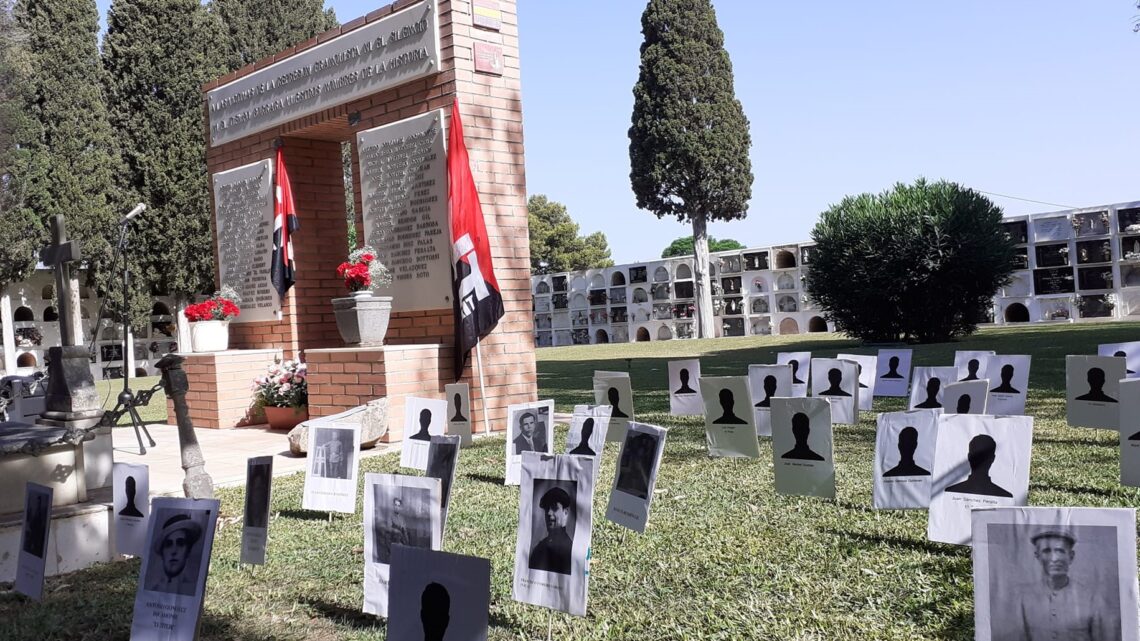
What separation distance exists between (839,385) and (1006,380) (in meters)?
1.02

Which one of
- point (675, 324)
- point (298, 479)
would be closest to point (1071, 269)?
point (675, 324)

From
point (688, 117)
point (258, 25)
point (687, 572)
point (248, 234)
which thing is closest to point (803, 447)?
point (687, 572)

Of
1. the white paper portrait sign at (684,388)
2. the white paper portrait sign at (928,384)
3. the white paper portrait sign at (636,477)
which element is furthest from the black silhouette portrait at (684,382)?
the white paper portrait sign at (636,477)

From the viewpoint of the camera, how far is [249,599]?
3037mm

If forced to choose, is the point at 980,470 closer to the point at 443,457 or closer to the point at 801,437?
the point at 801,437

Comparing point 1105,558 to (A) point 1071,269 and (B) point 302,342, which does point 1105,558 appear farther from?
(A) point 1071,269

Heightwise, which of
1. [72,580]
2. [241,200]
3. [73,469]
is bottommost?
[72,580]

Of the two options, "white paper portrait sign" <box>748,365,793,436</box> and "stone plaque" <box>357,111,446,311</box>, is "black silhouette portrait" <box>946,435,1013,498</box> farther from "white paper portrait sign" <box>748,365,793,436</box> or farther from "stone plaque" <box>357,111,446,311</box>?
"stone plaque" <box>357,111,446,311</box>

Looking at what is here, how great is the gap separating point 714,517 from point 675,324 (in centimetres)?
3692

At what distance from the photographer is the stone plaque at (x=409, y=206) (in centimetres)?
720

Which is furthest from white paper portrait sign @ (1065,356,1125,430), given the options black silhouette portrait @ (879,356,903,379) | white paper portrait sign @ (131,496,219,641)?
white paper portrait sign @ (131,496,219,641)

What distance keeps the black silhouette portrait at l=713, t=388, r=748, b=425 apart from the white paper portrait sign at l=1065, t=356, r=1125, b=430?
1.69 m

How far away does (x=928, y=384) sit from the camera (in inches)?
199

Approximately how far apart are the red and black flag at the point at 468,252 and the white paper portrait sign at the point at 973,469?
4.29 metres
